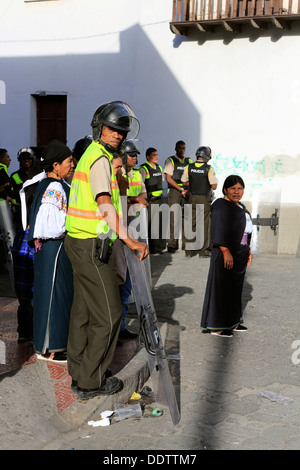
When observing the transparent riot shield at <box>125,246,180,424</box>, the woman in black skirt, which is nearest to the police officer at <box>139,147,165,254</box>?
the woman in black skirt

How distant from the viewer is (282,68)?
38.6 feet

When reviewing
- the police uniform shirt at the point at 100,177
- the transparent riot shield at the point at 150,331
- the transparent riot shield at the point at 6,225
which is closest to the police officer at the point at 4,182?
the transparent riot shield at the point at 6,225

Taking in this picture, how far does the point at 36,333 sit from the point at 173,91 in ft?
27.8

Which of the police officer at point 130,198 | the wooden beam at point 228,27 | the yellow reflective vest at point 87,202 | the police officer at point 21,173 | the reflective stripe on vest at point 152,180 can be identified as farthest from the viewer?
the wooden beam at point 228,27

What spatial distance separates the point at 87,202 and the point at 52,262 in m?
0.95

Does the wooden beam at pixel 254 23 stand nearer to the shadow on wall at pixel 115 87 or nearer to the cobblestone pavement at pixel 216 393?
the shadow on wall at pixel 115 87

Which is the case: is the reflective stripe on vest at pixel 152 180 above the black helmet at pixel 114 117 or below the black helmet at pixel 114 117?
below

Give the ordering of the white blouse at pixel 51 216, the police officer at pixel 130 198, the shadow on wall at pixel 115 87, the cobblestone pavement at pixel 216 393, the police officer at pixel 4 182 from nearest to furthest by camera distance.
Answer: the cobblestone pavement at pixel 216 393
the white blouse at pixel 51 216
the police officer at pixel 130 198
the police officer at pixel 4 182
the shadow on wall at pixel 115 87

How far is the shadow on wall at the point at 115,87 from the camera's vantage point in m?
12.6

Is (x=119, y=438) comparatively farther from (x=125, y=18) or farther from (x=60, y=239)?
(x=125, y=18)

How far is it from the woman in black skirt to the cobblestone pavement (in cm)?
19

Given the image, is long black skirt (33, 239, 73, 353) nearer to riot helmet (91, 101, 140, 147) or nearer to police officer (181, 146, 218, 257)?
riot helmet (91, 101, 140, 147)

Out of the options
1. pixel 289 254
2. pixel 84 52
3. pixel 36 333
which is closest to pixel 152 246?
pixel 289 254

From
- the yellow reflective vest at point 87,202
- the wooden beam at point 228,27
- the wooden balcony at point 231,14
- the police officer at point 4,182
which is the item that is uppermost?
the wooden balcony at point 231,14
